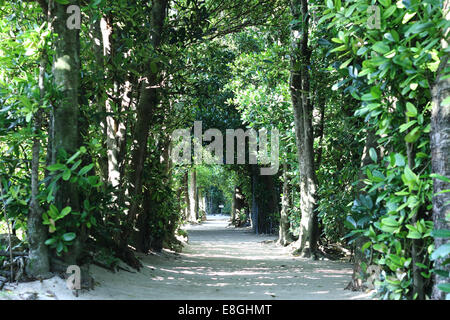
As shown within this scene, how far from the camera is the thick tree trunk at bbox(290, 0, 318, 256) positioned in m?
11.0

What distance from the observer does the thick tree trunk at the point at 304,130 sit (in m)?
11.0

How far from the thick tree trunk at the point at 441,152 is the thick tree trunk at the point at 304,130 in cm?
730

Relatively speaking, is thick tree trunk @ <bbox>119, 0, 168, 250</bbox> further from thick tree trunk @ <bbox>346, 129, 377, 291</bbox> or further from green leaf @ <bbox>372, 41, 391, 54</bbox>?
green leaf @ <bbox>372, 41, 391, 54</bbox>

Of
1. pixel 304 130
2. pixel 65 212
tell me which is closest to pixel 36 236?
pixel 65 212

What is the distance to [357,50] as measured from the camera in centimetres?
416

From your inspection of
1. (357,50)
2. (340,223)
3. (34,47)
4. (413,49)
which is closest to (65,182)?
(34,47)

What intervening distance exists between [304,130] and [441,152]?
8.22 m

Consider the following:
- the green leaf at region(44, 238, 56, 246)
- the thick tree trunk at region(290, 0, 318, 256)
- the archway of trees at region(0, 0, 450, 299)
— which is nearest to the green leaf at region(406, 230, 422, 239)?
the archway of trees at region(0, 0, 450, 299)

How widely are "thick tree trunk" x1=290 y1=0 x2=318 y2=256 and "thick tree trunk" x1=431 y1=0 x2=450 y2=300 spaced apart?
730 cm

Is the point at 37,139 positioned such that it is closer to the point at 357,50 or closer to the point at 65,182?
the point at 65,182

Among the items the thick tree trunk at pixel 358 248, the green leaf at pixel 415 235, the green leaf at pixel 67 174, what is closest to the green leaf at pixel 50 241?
the green leaf at pixel 67 174

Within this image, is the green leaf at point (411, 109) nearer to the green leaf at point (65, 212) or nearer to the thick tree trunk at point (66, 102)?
the green leaf at point (65, 212)

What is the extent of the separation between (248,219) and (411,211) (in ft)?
88.9

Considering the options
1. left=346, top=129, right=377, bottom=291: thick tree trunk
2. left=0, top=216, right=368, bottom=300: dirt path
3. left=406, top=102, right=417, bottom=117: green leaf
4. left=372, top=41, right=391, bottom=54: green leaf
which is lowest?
left=0, top=216, right=368, bottom=300: dirt path
